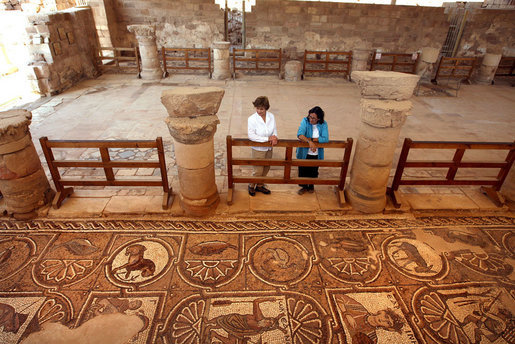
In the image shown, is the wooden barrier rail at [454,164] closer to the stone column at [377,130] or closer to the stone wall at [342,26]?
the stone column at [377,130]

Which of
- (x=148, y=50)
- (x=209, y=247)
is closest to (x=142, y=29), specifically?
(x=148, y=50)

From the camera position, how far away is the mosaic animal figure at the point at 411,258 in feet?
10.9

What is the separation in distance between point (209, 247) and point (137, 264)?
784 mm

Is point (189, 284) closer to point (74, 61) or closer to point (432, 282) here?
point (432, 282)

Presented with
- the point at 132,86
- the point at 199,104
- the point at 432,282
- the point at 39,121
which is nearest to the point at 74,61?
the point at 132,86

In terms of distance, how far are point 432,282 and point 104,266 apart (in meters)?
3.46

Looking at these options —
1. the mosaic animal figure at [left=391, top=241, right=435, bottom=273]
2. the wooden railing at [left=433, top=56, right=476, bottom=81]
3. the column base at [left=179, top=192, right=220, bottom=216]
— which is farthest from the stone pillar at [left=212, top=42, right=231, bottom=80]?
the mosaic animal figure at [left=391, top=241, right=435, bottom=273]

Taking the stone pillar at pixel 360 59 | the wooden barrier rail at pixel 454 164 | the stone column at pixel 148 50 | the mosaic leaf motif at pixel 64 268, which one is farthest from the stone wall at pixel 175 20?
the mosaic leaf motif at pixel 64 268

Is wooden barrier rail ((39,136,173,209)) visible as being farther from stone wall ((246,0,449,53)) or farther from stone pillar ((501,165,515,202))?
stone wall ((246,0,449,53))

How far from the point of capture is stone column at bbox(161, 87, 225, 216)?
333cm

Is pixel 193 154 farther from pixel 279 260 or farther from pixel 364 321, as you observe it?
pixel 364 321

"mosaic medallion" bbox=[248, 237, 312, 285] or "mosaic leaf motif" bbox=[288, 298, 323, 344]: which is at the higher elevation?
"mosaic medallion" bbox=[248, 237, 312, 285]

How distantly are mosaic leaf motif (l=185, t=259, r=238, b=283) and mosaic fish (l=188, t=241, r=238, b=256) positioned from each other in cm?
13

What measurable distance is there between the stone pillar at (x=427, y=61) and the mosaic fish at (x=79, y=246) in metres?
11.0
